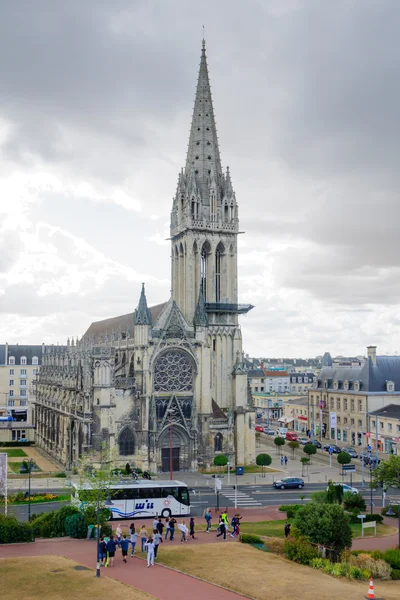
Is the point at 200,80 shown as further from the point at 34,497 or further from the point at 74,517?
the point at 74,517

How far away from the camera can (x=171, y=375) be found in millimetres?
77500

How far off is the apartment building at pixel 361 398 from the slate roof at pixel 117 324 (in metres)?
27.4

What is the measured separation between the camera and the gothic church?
7444cm

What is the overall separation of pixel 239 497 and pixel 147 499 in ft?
43.7

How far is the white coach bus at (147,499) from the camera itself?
48.6 metres

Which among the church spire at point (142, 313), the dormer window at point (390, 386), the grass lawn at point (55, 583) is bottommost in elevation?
the grass lawn at point (55, 583)

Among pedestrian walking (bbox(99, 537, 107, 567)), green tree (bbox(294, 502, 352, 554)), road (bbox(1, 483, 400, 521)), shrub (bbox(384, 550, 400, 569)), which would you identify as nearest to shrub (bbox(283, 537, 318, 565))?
green tree (bbox(294, 502, 352, 554))

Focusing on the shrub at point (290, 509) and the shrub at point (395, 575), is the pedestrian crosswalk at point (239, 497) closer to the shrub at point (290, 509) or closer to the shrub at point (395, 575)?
the shrub at point (290, 509)

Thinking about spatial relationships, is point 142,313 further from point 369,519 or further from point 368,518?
point 369,519

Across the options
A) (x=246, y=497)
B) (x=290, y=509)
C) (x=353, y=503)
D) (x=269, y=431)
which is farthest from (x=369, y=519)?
(x=269, y=431)

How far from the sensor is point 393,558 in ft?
117

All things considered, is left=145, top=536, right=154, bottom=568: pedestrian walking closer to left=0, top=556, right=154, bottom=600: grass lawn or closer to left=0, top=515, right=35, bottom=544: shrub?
left=0, top=556, right=154, bottom=600: grass lawn

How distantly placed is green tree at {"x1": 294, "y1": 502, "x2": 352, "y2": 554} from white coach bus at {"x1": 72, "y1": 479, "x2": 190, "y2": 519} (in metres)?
14.3

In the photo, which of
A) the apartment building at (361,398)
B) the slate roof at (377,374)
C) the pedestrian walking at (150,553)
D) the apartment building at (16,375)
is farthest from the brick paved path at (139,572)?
the apartment building at (16,375)
